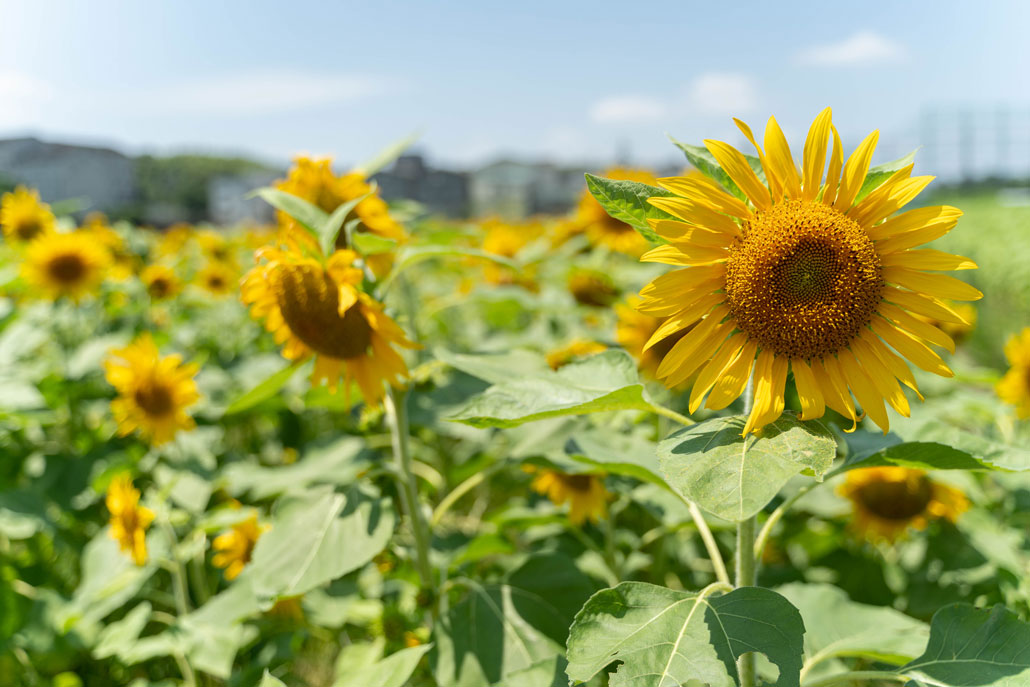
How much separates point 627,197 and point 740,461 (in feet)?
1.36

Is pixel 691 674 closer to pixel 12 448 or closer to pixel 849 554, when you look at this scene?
pixel 849 554

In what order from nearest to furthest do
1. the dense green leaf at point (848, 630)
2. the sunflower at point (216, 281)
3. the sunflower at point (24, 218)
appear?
1. the dense green leaf at point (848, 630)
2. the sunflower at point (24, 218)
3. the sunflower at point (216, 281)

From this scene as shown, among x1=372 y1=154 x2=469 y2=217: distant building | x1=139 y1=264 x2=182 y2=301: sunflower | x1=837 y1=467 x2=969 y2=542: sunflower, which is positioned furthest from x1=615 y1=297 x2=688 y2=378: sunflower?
x1=372 y1=154 x2=469 y2=217: distant building

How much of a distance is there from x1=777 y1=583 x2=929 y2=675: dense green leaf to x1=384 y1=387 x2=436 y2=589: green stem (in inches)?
31.9

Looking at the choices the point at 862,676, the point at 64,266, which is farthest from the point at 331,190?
the point at 64,266

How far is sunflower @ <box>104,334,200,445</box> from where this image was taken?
2719mm

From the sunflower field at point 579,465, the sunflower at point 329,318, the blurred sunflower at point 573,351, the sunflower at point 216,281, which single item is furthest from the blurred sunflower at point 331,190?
the sunflower at point 216,281

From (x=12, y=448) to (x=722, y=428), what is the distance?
366 centimetres

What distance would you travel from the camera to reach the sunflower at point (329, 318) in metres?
1.47

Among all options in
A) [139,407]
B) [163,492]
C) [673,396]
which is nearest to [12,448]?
[139,407]

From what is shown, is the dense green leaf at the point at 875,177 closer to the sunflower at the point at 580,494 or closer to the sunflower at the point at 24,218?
the sunflower at the point at 580,494

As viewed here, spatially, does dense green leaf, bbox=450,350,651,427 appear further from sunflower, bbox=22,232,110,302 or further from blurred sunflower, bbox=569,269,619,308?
sunflower, bbox=22,232,110,302

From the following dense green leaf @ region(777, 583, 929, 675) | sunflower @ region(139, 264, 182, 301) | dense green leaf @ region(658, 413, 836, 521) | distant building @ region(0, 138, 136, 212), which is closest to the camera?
dense green leaf @ region(658, 413, 836, 521)

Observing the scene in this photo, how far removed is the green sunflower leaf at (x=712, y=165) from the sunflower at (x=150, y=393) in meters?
2.31
